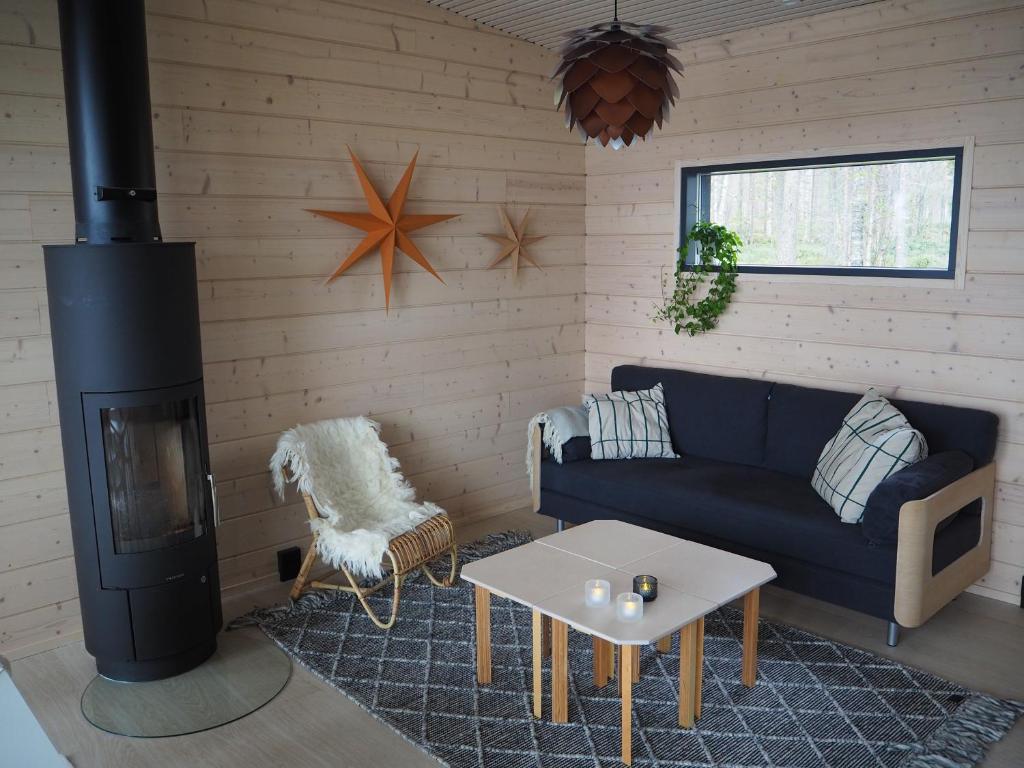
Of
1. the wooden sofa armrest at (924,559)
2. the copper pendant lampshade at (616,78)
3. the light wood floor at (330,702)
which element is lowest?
the light wood floor at (330,702)

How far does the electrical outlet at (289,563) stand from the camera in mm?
3855

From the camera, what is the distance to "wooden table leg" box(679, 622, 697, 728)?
8.68 feet

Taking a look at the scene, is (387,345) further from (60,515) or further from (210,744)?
(210,744)

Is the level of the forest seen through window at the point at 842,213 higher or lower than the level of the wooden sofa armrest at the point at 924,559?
higher

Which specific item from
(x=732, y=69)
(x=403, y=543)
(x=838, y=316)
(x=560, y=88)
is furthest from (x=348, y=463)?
(x=732, y=69)

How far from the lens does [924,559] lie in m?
3.10

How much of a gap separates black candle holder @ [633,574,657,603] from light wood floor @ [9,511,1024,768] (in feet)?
2.60

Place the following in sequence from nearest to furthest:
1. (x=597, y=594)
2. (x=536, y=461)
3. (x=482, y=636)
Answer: (x=597, y=594) < (x=482, y=636) < (x=536, y=461)

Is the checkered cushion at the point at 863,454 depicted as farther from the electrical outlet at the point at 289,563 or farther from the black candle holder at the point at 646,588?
the electrical outlet at the point at 289,563

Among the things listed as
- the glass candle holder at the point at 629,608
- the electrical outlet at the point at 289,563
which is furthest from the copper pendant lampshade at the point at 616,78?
the electrical outlet at the point at 289,563

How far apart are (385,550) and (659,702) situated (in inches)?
45.1

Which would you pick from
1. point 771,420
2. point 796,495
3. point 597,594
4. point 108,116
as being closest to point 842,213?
point 771,420

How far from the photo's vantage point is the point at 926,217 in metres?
3.78

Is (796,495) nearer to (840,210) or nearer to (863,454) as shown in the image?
(863,454)
